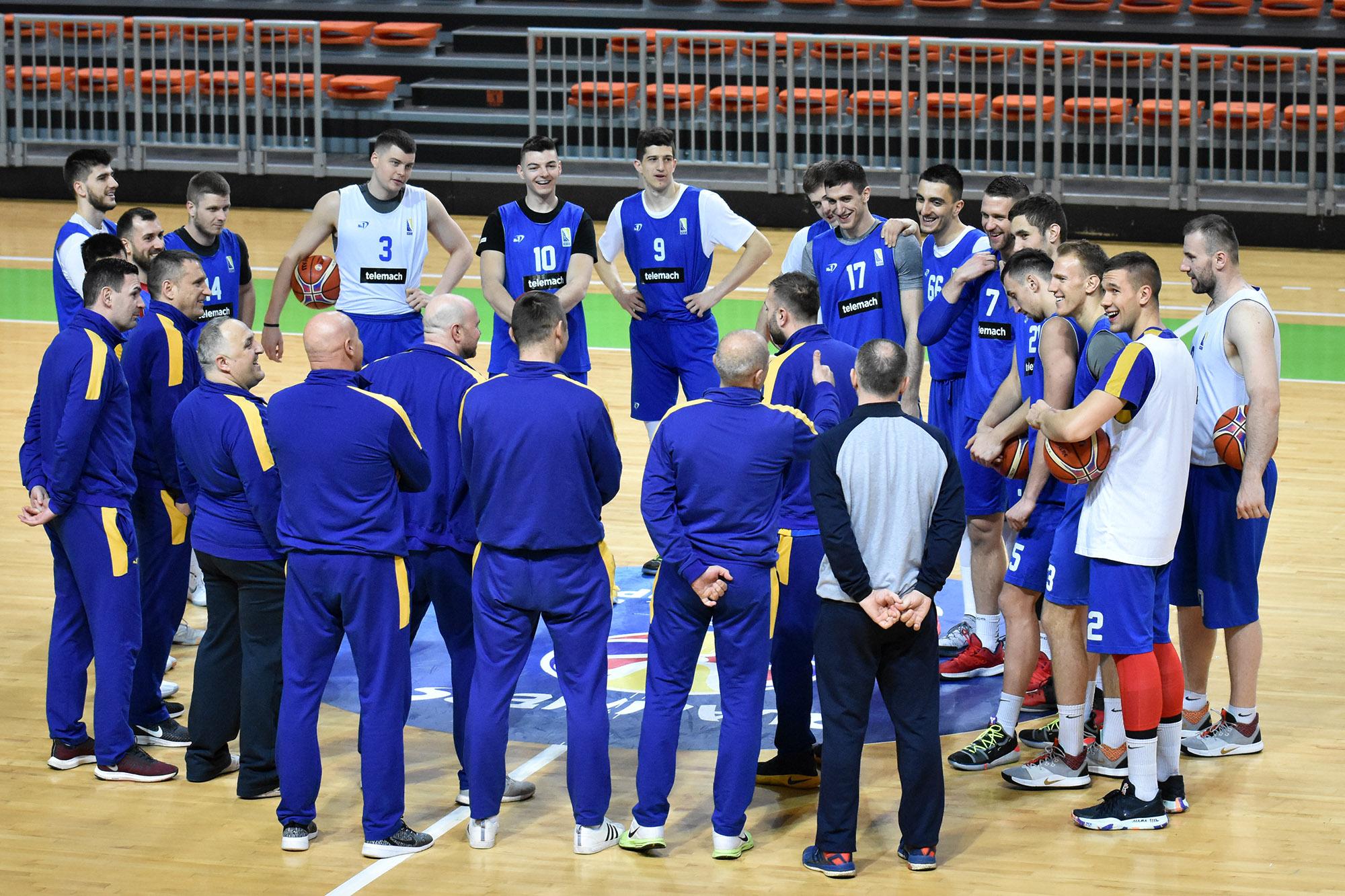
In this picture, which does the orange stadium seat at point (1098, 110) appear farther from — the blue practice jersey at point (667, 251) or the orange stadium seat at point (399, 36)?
the blue practice jersey at point (667, 251)

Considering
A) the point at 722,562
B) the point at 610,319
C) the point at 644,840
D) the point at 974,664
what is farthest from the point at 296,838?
the point at 610,319

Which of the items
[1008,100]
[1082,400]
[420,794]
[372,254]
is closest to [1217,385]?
[1082,400]

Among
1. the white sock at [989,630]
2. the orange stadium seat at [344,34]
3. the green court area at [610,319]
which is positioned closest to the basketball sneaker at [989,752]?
the white sock at [989,630]

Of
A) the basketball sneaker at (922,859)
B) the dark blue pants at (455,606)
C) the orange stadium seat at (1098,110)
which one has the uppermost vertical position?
the orange stadium seat at (1098,110)

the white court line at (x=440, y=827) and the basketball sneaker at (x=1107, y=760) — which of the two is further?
the basketball sneaker at (x=1107, y=760)

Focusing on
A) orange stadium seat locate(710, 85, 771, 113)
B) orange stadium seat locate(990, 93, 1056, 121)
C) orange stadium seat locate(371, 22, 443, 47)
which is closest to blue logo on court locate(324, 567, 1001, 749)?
orange stadium seat locate(990, 93, 1056, 121)

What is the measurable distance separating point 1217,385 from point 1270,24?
13.9 metres

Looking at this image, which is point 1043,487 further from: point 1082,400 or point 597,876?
point 597,876

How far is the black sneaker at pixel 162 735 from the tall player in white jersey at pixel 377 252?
2560 millimetres

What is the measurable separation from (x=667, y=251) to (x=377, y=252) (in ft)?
5.24

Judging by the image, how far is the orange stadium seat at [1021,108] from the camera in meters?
17.0

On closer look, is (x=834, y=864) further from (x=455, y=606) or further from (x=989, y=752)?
(x=455, y=606)

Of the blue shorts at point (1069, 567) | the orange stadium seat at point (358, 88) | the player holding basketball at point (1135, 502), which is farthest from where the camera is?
the orange stadium seat at point (358, 88)

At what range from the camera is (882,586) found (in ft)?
18.0
